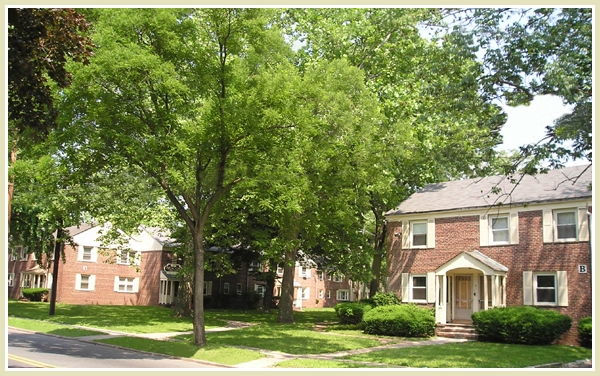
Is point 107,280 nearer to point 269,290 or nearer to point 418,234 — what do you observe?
point 269,290

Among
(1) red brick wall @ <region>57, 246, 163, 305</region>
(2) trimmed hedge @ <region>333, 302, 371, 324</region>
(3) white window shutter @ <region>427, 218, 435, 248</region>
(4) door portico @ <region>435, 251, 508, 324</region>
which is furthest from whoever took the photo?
(1) red brick wall @ <region>57, 246, 163, 305</region>

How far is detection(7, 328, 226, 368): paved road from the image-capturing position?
14078 millimetres

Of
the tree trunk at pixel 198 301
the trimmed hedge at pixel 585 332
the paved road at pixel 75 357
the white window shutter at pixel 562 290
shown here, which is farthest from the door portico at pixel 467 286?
the paved road at pixel 75 357

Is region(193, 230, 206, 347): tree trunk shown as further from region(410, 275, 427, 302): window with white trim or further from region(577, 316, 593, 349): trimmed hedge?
region(577, 316, 593, 349): trimmed hedge

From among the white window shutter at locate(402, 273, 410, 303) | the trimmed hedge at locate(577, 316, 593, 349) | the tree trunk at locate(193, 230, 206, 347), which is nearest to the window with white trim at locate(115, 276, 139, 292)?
the white window shutter at locate(402, 273, 410, 303)

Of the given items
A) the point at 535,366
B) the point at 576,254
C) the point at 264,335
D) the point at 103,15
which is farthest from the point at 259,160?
the point at 576,254

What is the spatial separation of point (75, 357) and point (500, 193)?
62.7 feet

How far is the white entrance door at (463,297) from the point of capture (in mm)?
26156

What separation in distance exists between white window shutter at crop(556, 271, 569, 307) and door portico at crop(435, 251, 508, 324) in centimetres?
221

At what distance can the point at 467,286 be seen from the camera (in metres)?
26.4

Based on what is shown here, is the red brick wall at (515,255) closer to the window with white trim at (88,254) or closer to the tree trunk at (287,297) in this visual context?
the tree trunk at (287,297)

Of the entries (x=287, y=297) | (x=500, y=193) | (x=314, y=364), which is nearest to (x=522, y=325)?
(x=500, y=193)

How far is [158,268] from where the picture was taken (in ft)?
156

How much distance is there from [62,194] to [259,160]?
13189 millimetres
